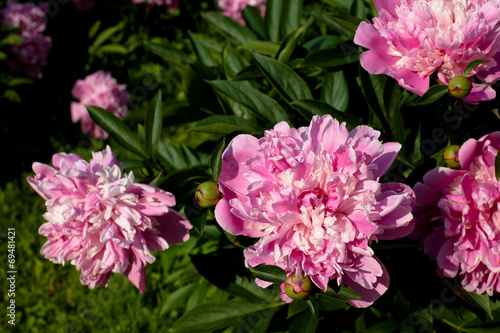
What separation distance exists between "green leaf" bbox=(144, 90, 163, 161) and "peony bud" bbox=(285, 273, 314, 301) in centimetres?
55

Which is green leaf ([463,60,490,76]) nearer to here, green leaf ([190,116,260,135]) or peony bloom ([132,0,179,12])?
green leaf ([190,116,260,135])

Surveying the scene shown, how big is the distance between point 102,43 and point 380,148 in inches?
133

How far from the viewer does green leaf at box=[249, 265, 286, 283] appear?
850mm

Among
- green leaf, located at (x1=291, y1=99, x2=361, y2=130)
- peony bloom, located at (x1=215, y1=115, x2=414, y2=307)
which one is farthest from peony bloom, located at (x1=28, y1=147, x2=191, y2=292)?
green leaf, located at (x1=291, y1=99, x2=361, y2=130)

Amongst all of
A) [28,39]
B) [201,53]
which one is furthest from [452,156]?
[28,39]

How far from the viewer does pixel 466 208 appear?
3.06 feet

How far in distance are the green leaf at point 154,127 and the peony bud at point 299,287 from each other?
550mm

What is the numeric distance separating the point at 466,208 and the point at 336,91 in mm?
441

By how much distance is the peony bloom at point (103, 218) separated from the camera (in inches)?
41.0

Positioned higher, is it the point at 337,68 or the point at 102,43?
the point at 337,68

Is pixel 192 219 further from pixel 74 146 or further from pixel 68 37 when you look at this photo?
pixel 68 37

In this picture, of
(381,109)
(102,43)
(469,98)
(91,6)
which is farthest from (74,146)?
(469,98)

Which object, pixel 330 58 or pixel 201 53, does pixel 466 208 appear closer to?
pixel 330 58

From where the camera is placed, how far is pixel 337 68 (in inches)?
49.1
